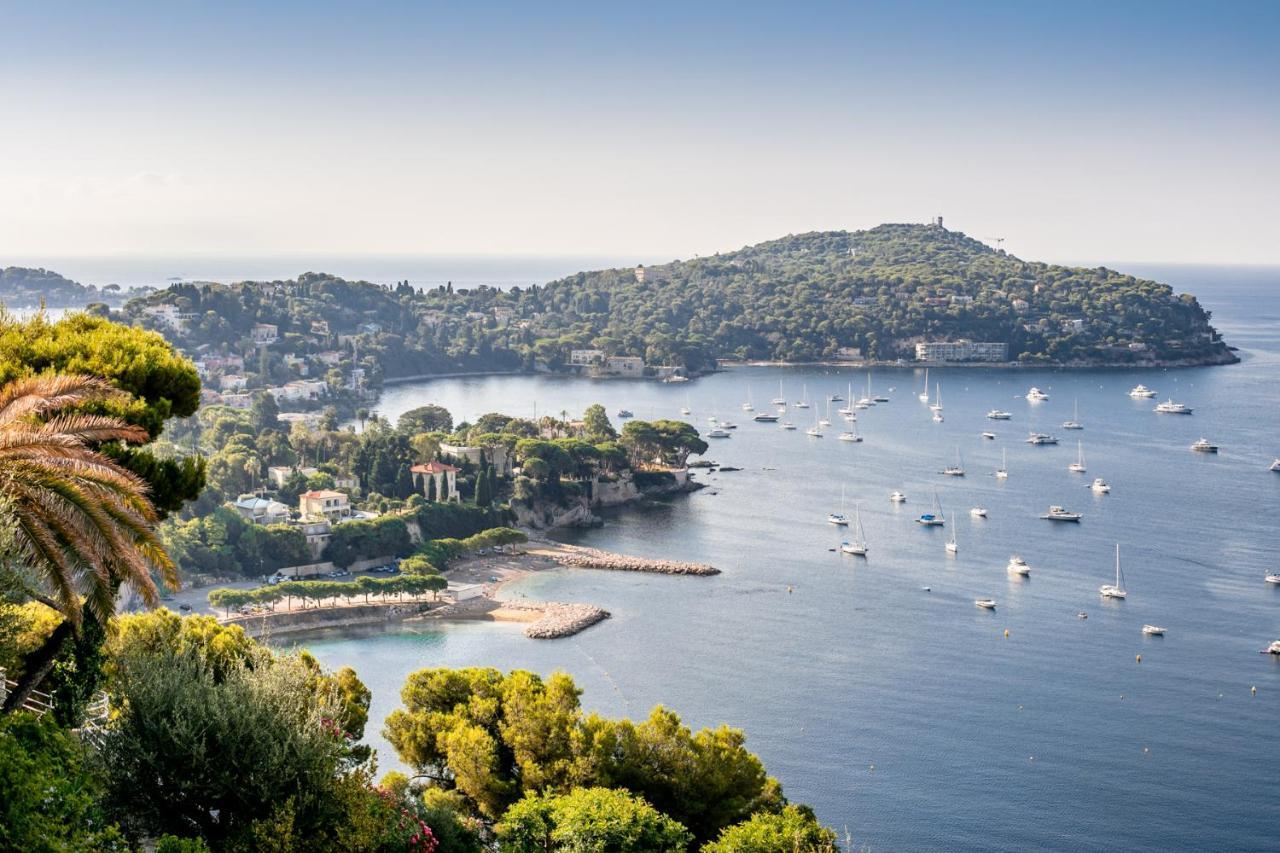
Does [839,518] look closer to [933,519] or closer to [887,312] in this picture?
[933,519]

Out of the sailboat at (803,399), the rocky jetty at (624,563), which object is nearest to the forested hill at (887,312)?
→ the sailboat at (803,399)

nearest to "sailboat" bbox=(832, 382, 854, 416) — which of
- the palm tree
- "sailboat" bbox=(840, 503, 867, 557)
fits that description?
"sailboat" bbox=(840, 503, 867, 557)

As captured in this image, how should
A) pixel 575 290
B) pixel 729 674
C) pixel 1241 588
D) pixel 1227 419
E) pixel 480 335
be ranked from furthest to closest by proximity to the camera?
pixel 575 290 → pixel 480 335 → pixel 1227 419 → pixel 1241 588 → pixel 729 674

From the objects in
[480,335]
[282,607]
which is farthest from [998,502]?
[480,335]

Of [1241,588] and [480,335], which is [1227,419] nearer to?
[1241,588]

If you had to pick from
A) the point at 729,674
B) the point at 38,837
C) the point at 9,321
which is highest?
the point at 9,321

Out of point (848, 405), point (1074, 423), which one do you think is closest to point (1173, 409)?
point (1074, 423)

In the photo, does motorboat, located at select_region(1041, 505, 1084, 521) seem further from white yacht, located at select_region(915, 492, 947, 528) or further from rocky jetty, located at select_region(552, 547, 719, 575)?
rocky jetty, located at select_region(552, 547, 719, 575)
